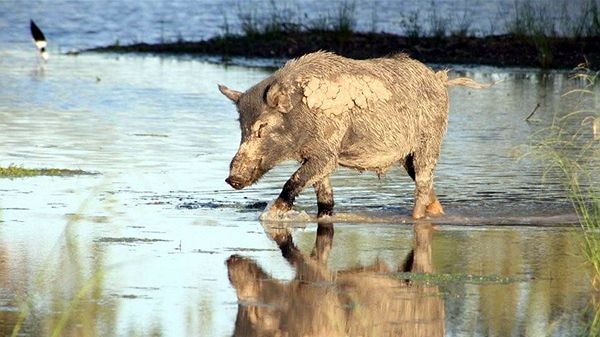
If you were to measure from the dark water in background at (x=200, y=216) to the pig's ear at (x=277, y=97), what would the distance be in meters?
0.89

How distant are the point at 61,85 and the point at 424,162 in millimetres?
11140

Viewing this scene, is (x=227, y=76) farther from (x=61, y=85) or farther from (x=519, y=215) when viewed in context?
(x=519, y=215)

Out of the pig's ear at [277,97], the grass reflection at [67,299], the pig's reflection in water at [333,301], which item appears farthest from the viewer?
the pig's ear at [277,97]

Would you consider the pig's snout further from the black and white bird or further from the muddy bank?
the black and white bird

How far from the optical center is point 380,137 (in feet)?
39.4

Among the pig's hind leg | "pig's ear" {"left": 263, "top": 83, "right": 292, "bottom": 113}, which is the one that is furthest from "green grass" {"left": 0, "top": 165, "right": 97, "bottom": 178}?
the pig's hind leg

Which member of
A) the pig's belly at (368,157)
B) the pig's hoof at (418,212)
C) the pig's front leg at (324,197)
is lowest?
the pig's hoof at (418,212)

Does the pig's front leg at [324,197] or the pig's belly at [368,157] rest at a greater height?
the pig's belly at [368,157]

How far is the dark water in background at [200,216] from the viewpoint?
8.38 meters

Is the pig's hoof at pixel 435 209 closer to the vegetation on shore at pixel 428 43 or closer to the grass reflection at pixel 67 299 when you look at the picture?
the grass reflection at pixel 67 299

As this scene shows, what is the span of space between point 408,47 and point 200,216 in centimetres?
1582

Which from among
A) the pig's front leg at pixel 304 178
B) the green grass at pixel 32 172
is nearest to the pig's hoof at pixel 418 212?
the pig's front leg at pixel 304 178

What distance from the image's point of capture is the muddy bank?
2661cm

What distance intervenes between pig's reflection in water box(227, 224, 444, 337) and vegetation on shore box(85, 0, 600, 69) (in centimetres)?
1675
